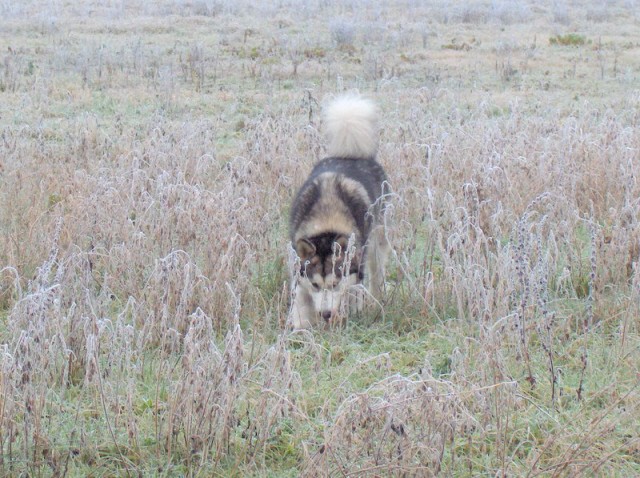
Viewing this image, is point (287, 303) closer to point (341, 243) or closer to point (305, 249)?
point (305, 249)

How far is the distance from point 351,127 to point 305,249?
57.3 inches

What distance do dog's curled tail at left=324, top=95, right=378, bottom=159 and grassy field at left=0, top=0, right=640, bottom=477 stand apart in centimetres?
54

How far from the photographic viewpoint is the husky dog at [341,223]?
4.70m

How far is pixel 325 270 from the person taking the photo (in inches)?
189

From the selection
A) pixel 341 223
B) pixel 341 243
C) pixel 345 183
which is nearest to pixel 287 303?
pixel 341 243

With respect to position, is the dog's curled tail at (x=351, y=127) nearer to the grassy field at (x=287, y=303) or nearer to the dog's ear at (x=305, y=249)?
the grassy field at (x=287, y=303)

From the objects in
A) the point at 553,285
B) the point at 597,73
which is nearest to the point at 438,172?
the point at 553,285

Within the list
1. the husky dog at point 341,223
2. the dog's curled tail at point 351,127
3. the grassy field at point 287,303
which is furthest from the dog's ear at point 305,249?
the dog's curled tail at point 351,127

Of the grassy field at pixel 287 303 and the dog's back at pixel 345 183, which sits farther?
the dog's back at pixel 345 183

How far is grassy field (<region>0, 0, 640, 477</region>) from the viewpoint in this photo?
3045 millimetres

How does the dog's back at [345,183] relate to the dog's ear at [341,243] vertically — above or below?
above

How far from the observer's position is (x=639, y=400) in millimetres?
3436

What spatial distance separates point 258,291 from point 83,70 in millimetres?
8739

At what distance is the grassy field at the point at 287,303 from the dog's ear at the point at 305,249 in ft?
0.92
